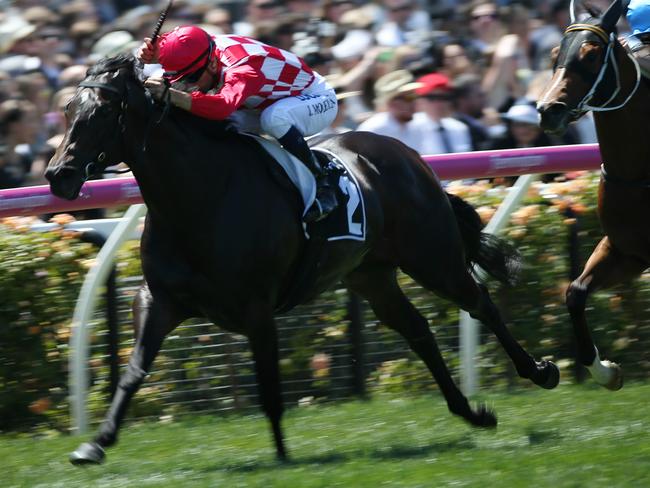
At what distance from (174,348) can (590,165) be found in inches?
94.5

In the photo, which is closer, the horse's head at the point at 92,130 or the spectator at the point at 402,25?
the horse's head at the point at 92,130

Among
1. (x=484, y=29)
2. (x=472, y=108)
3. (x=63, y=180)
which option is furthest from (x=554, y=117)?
(x=484, y=29)

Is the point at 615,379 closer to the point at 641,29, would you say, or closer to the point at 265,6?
the point at 641,29

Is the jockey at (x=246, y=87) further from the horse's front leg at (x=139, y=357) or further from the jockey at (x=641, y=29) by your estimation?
the jockey at (x=641, y=29)

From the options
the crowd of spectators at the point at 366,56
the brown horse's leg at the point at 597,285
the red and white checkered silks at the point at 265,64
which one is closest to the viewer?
the red and white checkered silks at the point at 265,64

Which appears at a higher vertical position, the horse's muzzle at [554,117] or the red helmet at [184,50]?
the red helmet at [184,50]

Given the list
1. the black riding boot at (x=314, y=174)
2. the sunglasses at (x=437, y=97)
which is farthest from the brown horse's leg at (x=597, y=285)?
the sunglasses at (x=437, y=97)

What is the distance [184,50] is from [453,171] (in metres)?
2.03

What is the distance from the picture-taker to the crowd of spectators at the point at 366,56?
313 inches

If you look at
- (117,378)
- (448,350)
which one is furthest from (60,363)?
Result: (448,350)

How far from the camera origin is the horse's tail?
6203 millimetres

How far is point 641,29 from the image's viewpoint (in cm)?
583

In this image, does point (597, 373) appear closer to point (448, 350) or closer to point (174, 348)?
point (448, 350)

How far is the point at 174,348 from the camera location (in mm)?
6297
